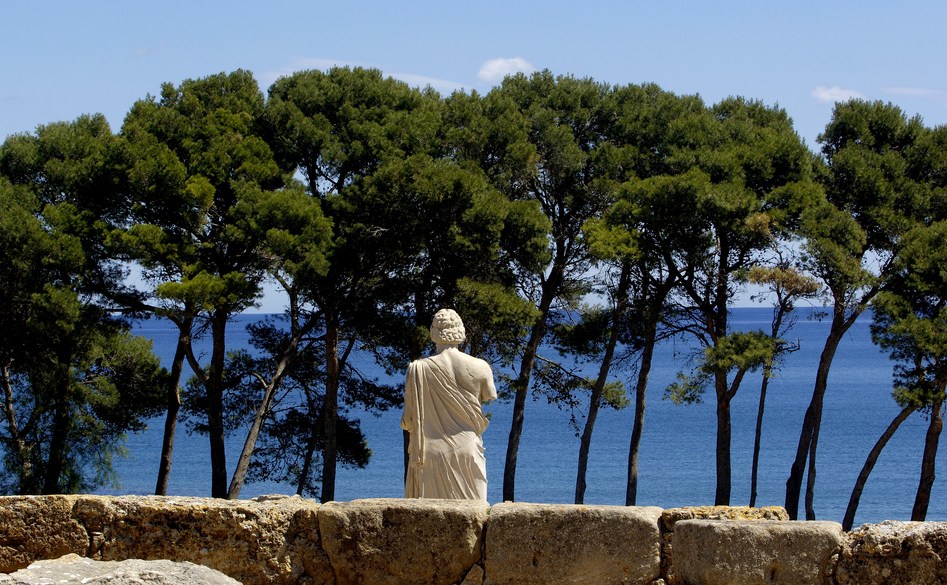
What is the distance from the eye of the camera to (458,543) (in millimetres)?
6156

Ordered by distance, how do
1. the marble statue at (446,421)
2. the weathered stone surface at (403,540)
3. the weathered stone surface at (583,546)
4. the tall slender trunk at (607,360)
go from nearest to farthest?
the weathered stone surface at (583,546) → the weathered stone surface at (403,540) → the marble statue at (446,421) → the tall slender trunk at (607,360)

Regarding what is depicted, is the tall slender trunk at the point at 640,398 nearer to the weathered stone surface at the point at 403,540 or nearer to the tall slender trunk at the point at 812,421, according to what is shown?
the tall slender trunk at the point at 812,421

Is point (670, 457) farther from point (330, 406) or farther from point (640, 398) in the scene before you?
point (330, 406)

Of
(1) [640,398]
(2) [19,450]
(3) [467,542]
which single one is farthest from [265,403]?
(3) [467,542]

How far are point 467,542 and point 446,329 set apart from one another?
2.90m

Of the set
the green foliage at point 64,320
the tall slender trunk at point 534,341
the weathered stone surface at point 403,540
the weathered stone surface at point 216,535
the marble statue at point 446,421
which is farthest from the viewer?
the tall slender trunk at point 534,341

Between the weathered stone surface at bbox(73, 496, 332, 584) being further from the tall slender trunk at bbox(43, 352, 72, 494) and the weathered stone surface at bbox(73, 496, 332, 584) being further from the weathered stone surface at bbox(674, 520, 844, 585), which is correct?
the tall slender trunk at bbox(43, 352, 72, 494)

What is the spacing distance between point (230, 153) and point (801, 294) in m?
10.2

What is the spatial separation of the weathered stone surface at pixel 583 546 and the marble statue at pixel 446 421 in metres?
2.52

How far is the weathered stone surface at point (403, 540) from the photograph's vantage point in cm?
616

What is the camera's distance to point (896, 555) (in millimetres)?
5711

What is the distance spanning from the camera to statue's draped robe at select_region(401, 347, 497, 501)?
8641mm

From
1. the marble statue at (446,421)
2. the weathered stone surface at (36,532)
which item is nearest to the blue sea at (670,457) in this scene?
the marble statue at (446,421)

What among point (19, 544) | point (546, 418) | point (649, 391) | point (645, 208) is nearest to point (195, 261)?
point (645, 208)
